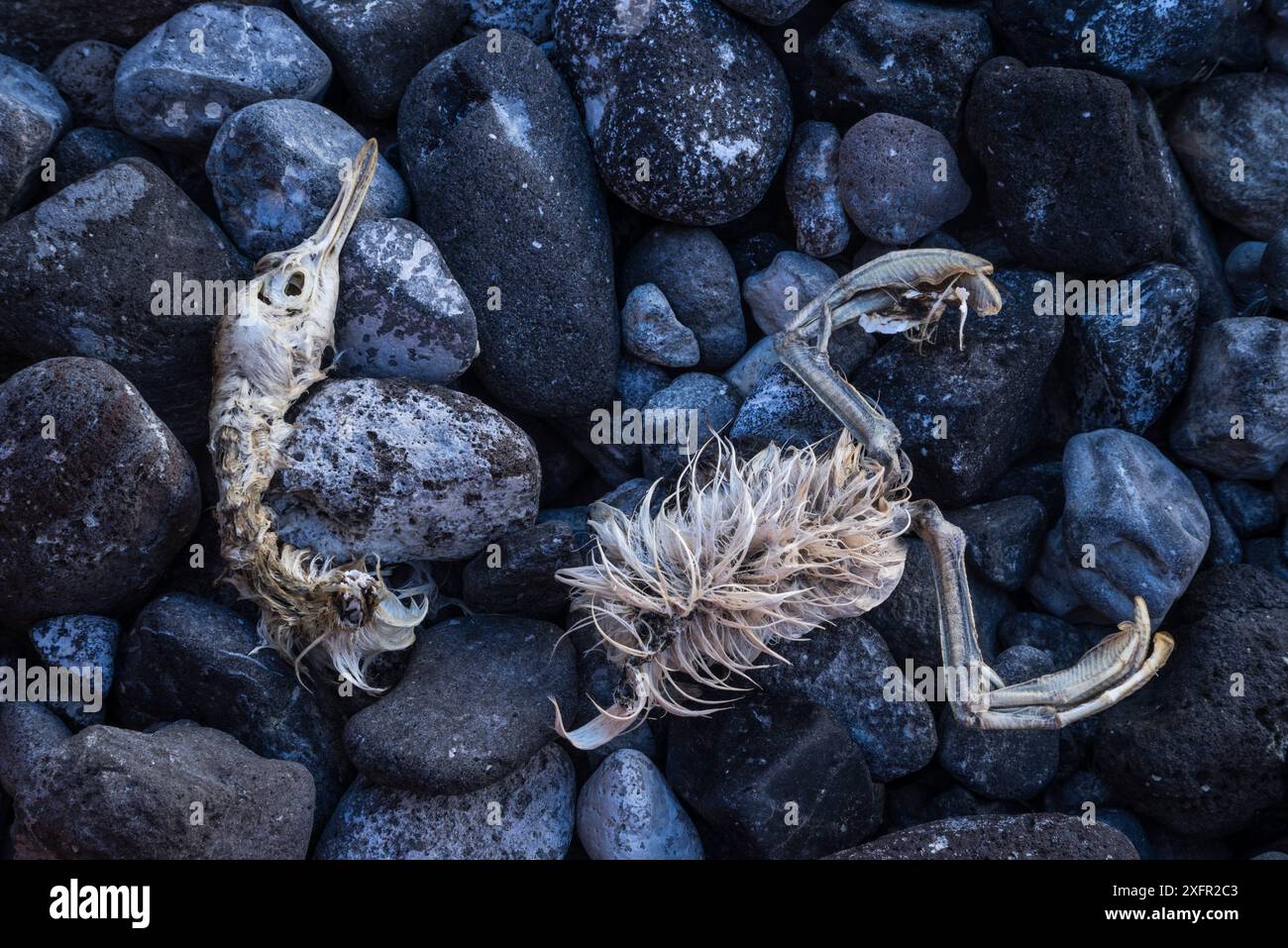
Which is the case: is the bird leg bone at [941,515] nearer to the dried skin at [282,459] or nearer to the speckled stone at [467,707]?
the speckled stone at [467,707]

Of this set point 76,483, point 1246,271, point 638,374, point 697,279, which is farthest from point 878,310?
point 76,483

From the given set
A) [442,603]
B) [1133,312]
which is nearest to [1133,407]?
[1133,312]

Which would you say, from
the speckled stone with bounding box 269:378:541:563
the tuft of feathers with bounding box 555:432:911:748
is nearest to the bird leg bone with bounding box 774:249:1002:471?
the tuft of feathers with bounding box 555:432:911:748

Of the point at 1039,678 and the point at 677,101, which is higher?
the point at 677,101

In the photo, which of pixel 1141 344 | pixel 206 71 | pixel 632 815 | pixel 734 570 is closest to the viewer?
pixel 734 570

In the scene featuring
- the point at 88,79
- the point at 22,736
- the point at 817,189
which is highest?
the point at 88,79

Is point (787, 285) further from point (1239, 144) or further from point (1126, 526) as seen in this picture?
point (1239, 144)

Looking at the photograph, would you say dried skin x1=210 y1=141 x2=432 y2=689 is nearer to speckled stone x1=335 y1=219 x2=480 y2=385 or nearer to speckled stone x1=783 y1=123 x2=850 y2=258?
speckled stone x1=335 y1=219 x2=480 y2=385
